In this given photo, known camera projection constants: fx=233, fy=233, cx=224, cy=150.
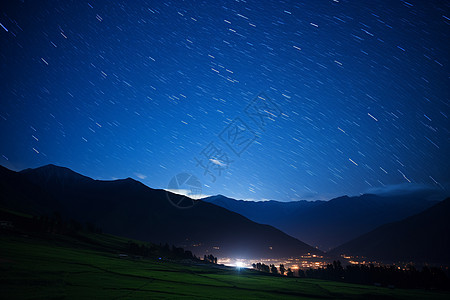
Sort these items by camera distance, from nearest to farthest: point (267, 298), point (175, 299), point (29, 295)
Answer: point (29, 295) → point (175, 299) → point (267, 298)

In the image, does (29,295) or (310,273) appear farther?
(310,273)

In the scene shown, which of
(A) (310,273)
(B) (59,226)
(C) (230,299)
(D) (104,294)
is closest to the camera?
(D) (104,294)

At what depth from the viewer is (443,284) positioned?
Answer: 120875mm

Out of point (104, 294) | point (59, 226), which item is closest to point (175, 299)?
point (104, 294)

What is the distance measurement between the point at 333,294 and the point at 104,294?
70274 mm

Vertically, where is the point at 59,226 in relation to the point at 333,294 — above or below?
above

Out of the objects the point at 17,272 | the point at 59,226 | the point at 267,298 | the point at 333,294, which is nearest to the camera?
the point at 17,272

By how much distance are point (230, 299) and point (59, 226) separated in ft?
523

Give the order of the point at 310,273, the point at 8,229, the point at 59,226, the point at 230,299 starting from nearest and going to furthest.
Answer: the point at 230,299, the point at 8,229, the point at 59,226, the point at 310,273

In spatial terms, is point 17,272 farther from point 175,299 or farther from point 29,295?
point 175,299

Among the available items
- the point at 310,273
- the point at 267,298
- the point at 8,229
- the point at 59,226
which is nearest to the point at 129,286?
the point at 267,298

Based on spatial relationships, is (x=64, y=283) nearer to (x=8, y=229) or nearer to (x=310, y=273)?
(x=8, y=229)

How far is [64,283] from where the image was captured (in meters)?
39.7

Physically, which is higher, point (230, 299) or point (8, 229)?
point (8, 229)
